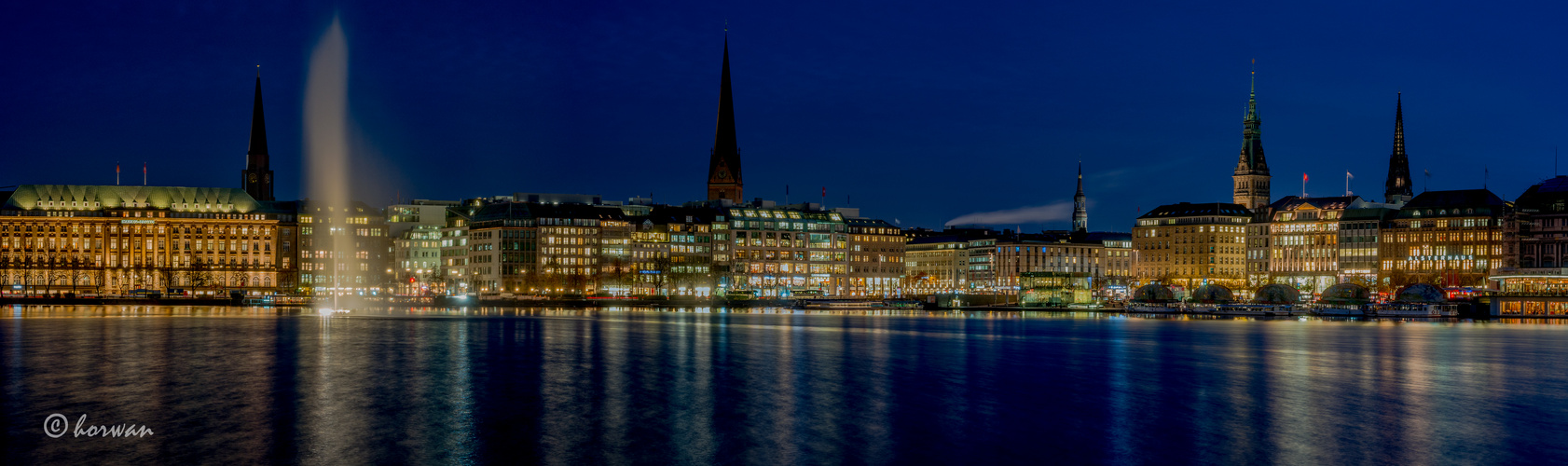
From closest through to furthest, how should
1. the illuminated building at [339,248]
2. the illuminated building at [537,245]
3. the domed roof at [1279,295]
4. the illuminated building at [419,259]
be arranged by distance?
the domed roof at [1279,295], the illuminated building at [537,245], the illuminated building at [339,248], the illuminated building at [419,259]

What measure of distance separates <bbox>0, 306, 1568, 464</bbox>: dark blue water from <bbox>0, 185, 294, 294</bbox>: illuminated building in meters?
117

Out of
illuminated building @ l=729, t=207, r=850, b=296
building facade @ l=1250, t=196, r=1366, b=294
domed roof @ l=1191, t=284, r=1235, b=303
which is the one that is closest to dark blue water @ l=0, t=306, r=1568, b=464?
domed roof @ l=1191, t=284, r=1235, b=303

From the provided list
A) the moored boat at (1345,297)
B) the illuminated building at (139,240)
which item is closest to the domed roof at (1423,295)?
the moored boat at (1345,297)

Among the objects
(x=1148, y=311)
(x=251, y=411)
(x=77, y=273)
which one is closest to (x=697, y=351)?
(x=251, y=411)

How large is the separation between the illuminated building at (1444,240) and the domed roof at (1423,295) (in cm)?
2104

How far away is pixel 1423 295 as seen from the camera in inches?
5477

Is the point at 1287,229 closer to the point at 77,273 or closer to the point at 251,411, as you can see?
the point at 77,273

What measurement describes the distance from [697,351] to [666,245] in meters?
130

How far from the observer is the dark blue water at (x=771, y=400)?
27312 millimetres

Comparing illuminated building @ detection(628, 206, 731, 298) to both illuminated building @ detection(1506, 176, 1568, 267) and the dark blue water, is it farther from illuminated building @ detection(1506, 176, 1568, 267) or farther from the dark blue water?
the dark blue water

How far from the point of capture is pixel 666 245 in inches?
7283

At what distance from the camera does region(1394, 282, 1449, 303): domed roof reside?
451 feet

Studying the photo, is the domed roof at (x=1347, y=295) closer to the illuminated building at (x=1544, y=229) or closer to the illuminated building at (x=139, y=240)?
the illuminated building at (x=1544, y=229)

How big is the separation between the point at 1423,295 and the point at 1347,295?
24.9 ft
